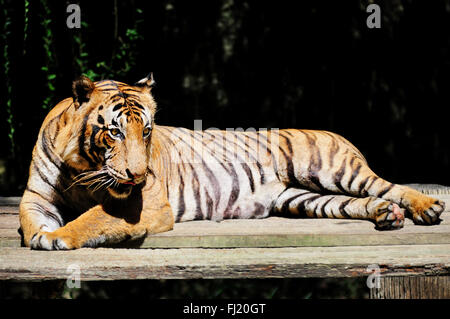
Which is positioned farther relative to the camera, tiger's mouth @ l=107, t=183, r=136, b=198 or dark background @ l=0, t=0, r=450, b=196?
dark background @ l=0, t=0, r=450, b=196

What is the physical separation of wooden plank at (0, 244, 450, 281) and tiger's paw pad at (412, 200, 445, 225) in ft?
1.40

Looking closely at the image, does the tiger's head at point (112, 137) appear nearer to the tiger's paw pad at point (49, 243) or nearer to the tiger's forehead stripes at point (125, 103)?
the tiger's forehead stripes at point (125, 103)

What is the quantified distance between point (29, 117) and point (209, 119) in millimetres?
1247

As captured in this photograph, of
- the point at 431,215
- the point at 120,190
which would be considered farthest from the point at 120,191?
the point at 431,215

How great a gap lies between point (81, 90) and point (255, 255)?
1000mm

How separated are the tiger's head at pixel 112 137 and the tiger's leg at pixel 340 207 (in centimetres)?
97

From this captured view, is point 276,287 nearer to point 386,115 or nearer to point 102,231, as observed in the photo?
point 386,115

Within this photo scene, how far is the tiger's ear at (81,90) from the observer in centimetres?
234

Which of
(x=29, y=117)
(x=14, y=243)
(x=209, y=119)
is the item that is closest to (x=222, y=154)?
(x=209, y=119)

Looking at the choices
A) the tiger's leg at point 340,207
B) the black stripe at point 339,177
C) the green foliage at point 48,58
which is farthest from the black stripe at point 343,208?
the green foliage at point 48,58

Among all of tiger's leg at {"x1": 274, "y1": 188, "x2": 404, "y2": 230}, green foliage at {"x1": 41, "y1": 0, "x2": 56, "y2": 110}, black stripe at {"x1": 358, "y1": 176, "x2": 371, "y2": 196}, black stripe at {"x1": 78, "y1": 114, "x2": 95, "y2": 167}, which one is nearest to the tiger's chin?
black stripe at {"x1": 78, "y1": 114, "x2": 95, "y2": 167}

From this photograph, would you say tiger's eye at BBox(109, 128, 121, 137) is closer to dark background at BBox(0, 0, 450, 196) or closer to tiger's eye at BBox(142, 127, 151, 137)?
tiger's eye at BBox(142, 127, 151, 137)

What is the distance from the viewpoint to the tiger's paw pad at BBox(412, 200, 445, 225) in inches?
102

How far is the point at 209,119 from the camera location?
4047mm
